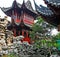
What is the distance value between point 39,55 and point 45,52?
654 millimetres

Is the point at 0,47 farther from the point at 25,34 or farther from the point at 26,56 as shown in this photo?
the point at 25,34

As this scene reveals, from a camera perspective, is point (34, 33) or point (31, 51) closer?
point (31, 51)

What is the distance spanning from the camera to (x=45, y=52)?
15398 millimetres

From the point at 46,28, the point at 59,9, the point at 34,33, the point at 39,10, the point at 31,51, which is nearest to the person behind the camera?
the point at 59,9

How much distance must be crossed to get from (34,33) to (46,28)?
2056 millimetres

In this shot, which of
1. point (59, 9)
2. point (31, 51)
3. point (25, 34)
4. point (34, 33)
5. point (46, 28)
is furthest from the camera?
point (25, 34)

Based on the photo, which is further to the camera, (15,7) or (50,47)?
(15,7)

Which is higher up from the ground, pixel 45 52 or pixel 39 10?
pixel 39 10

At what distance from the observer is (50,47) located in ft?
51.9

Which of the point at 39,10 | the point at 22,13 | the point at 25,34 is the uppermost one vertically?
the point at 39,10

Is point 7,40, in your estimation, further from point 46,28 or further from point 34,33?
point 46,28

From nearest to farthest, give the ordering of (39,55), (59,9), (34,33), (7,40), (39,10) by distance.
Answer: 1. (59,9)
2. (39,10)
3. (39,55)
4. (7,40)
5. (34,33)

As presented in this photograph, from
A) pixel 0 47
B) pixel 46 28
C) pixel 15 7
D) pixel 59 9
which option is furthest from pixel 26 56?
pixel 15 7

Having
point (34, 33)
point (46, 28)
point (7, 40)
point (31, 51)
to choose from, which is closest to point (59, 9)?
point (31, 51)
